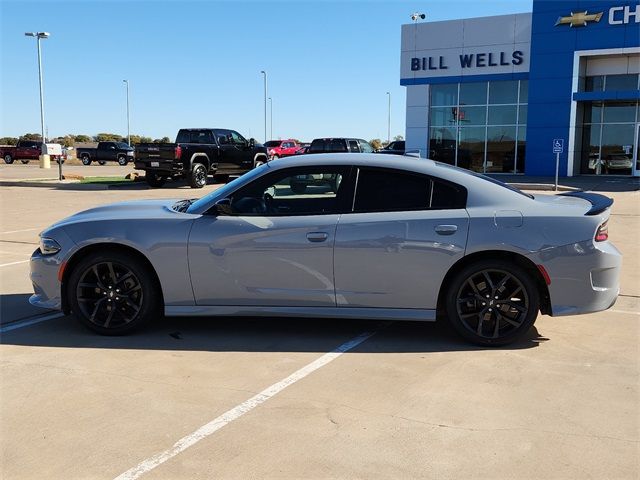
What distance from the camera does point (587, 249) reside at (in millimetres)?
4715

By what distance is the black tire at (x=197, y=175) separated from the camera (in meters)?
22.3

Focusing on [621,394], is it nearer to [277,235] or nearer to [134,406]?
[277,235]

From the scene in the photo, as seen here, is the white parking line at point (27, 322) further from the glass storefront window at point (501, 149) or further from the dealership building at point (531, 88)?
the glass storefront window at point (501, 149)

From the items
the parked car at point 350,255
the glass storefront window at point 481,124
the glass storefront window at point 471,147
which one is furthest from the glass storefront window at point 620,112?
the parked car at point 350,255

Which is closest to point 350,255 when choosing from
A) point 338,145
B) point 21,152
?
point 338,145

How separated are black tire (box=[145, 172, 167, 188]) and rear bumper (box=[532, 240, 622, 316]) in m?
20.1

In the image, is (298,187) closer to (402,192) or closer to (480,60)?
(402,192)

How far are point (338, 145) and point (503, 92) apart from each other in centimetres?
1029

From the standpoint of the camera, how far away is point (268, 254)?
491 cm

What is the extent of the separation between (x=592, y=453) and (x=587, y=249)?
1.94 meters

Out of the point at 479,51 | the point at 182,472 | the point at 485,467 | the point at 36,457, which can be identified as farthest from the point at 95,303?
the point at 479,51

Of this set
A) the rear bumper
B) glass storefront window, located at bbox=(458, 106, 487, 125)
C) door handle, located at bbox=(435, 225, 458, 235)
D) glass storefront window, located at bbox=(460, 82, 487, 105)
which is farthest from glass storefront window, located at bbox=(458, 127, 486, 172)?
door handle, located at bbox=(435, 225, 458, 235)

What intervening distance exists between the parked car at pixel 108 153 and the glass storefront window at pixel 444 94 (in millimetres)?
24732

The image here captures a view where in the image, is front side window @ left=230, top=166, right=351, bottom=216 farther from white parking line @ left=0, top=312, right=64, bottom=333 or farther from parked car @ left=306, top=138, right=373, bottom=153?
parked car @ left=306, top=138, right=373, bottom=153
